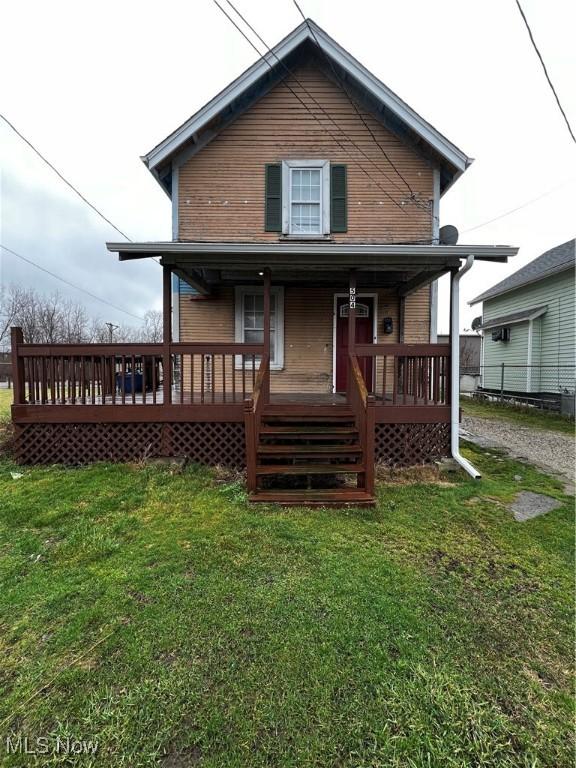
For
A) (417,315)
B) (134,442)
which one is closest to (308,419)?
(134,442)

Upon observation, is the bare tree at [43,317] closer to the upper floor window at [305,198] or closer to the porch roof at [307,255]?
the upper floor window at [305,198]

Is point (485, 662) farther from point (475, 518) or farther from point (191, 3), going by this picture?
point (191, 3)

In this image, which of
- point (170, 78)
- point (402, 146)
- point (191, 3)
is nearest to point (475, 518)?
point (402, 146)

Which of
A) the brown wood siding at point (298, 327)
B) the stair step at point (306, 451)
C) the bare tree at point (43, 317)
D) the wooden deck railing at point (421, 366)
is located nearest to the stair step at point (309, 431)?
the stair step at point (306, 451)

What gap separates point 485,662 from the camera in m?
2.08

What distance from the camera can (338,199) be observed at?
753 cm

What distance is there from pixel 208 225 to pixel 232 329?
224 cm

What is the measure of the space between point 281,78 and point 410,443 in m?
7.86

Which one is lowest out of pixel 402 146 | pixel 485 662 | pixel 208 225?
pixel 485 662

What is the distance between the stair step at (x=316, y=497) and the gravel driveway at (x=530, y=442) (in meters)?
3.28

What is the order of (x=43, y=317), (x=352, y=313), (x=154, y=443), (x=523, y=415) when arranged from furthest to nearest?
1. (x=43, y=317)
2. (x=523, y=415)
3. (x=154, y=443)
4. (x=352, y=313)

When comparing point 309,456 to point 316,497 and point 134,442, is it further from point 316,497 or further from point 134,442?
point 134,442

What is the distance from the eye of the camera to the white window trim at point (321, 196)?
7531mm

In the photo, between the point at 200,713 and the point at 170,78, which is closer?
the point at 200,713
